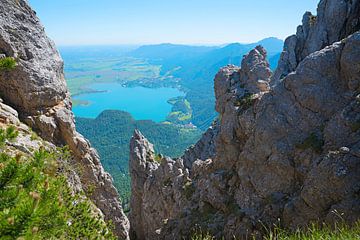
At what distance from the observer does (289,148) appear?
60.4ft

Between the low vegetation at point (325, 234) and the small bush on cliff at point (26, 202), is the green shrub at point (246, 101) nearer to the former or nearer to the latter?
the low vegetation at point (325, 234)

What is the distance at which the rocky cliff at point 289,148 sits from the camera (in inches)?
589

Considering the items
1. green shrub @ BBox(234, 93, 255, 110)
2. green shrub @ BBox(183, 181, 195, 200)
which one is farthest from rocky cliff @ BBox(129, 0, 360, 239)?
green shrub @ BBox(183, 181, 195, 200)

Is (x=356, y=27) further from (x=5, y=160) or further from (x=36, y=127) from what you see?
(x=36, y=127)

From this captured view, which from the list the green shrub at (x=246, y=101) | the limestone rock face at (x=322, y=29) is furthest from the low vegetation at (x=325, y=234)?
the limestone rock face at (x=322, y=29)

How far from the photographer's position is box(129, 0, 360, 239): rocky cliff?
14953mm

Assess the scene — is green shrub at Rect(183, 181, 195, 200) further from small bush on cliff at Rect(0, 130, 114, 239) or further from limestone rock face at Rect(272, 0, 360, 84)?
small bush on cliff at Rect(0, 130, 114, 239)

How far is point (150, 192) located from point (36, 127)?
59.3 ft

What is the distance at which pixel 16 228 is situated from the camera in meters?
6.25

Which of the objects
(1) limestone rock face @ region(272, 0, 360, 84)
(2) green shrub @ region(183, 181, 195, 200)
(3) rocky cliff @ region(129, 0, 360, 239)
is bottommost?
(2) green shrub @ region(183, 181, 195, 200)

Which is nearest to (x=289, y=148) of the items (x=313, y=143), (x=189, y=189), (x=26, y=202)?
(x=313, y=143)

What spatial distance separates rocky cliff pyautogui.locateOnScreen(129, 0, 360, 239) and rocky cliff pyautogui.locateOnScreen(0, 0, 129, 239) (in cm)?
1165

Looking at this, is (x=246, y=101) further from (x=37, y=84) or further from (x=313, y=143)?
(x=37, y=84)

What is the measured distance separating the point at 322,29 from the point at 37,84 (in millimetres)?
24999
